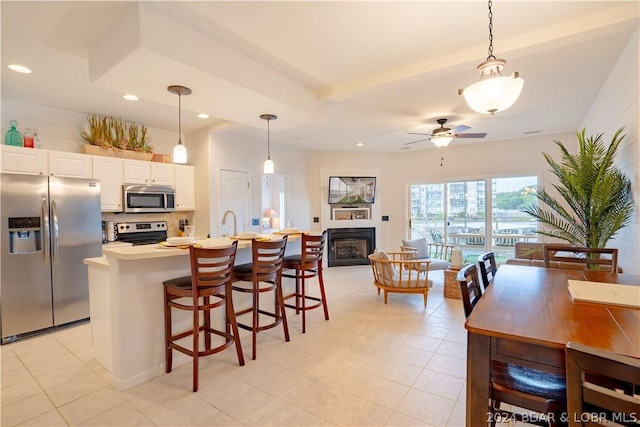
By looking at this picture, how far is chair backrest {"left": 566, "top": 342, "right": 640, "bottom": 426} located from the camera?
2.55 feet

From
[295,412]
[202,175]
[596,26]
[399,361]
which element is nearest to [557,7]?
[596,26]

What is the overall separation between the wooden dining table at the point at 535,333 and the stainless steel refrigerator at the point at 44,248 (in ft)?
13.3

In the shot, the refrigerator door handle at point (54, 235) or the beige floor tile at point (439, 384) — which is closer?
the beige floor tile at point (439, 384)

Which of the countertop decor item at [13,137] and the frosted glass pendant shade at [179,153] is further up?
the countertop decor item at [13,137]

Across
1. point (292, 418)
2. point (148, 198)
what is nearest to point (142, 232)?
point (148, 198)

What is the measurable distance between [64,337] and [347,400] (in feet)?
10.0

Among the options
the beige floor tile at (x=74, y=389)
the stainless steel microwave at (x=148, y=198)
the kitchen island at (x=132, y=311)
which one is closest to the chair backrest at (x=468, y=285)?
the kitchen island at (x=132, y=311)

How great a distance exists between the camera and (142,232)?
4.36 metres

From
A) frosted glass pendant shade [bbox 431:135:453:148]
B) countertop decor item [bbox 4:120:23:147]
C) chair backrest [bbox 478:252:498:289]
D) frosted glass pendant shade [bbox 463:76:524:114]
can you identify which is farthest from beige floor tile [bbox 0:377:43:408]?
frosted glass pendant shade [bbox 431:135:453:148]

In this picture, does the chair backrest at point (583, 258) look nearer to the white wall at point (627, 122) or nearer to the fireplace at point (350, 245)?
the white wall at point (627, 122)

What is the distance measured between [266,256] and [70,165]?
2790 millimetres

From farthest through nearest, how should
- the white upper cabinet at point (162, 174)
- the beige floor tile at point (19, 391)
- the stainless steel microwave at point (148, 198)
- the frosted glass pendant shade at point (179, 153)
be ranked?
the white upper cabinet at point (162, 174), the stainless steel microwave at point (148, 198), the frosted glass pendant shade at point (179, 153), the beige floor tile at point (19, 391)

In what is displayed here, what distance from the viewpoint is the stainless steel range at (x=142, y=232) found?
165 inches

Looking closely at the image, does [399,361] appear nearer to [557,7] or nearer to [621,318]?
[621,318]
